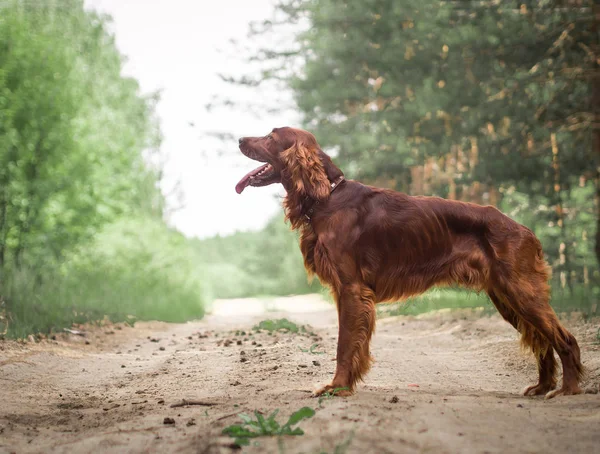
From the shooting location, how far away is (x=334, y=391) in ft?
13.5

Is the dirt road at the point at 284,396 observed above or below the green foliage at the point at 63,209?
below

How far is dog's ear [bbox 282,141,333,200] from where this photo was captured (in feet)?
15.3

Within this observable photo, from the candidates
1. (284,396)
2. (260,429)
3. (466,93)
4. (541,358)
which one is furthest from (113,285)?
(260,429)

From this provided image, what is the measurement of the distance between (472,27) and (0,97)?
428 inches

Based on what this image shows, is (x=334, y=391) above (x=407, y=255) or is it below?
below

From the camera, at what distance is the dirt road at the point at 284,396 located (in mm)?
3008

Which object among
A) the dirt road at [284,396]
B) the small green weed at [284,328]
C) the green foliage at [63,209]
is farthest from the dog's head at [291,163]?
the green foliage at [63,209]

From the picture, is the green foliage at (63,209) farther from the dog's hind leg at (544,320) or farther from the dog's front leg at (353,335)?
the dog's hind leg at (544,320)

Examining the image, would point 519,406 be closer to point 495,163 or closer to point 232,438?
point 232,438

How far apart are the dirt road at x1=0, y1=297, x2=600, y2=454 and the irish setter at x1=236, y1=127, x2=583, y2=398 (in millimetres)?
473

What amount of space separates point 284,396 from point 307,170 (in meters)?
1.68

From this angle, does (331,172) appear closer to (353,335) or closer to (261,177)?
(261,177)

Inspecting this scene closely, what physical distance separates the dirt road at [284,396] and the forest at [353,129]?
1712 mm

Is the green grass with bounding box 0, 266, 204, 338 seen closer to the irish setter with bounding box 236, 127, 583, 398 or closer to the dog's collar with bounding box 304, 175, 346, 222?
the dog's collar with bounding box 304, 175, 346, 222
